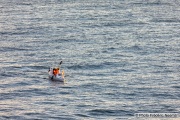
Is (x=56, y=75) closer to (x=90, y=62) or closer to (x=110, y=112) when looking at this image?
(x=90, y=62)

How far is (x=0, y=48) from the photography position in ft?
325

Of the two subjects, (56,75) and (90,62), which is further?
(90,62)

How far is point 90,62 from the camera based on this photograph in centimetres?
9000

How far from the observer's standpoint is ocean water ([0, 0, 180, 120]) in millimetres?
68312

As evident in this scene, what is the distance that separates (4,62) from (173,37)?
33264 mm

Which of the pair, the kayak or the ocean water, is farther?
the kayak

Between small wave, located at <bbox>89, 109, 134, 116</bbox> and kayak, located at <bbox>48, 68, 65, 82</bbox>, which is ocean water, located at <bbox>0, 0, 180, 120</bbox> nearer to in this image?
small wave, located at <bbox>89, 109, 134, 116</bbox>

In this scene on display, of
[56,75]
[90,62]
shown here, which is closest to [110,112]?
[56,75]

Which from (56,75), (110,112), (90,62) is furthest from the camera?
(90,62)

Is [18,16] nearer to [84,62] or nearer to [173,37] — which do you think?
[173,37]

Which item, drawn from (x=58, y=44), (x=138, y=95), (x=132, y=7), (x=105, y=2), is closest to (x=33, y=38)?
(x=58, y=44)

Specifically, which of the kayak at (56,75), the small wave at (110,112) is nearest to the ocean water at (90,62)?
the small wave at (110,112)

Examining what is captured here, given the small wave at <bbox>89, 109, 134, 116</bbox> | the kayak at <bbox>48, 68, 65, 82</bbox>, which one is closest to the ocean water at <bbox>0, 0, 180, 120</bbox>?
the small wave at <bbox>89, 109, 134, 116</bbox>

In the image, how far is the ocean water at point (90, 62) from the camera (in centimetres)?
6831
